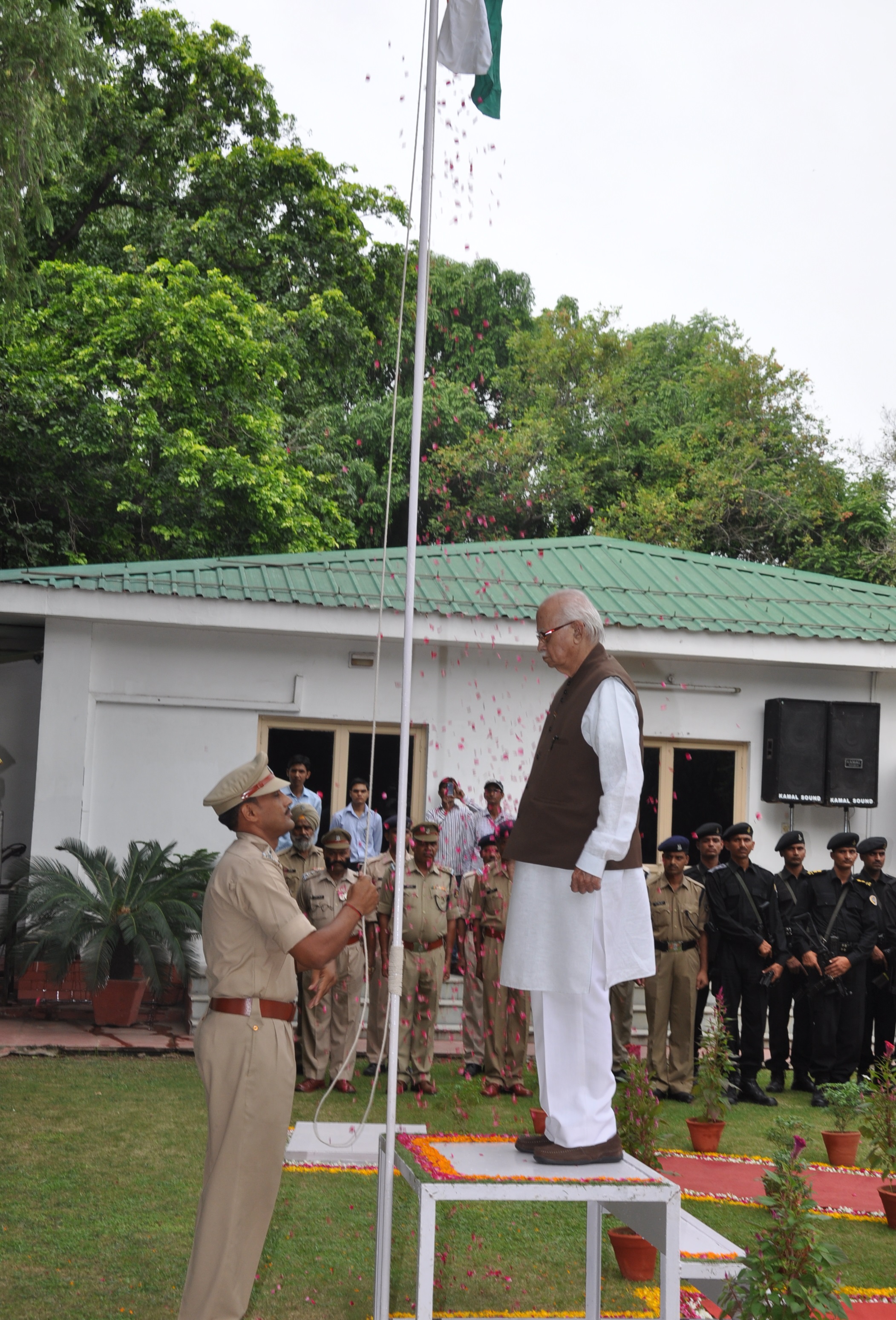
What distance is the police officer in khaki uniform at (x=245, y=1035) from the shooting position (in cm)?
385

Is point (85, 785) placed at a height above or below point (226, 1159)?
above

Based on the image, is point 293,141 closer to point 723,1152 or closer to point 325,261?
point 325,261

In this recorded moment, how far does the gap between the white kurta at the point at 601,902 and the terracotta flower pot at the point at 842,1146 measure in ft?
12.8

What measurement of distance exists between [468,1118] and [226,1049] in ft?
13.9

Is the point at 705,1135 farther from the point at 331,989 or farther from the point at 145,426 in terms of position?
the point at 145,426

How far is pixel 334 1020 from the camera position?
8750 mm

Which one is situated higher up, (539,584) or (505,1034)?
(539,584)

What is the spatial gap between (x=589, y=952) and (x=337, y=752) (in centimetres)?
817

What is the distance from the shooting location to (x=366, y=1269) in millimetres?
5113

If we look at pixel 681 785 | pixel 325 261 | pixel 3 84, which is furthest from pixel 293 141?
pixel 681 785

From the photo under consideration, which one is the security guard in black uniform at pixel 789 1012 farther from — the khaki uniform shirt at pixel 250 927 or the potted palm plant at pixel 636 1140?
the khaki uniform shirt at pixel 250 927

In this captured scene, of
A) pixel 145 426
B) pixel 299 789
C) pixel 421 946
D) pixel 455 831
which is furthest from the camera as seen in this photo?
pixel 145 426

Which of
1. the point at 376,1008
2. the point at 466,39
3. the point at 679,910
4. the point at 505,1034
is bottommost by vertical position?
the point at 505,1034

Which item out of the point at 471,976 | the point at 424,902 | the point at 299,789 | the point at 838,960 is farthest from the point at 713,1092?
the point at 299,789
